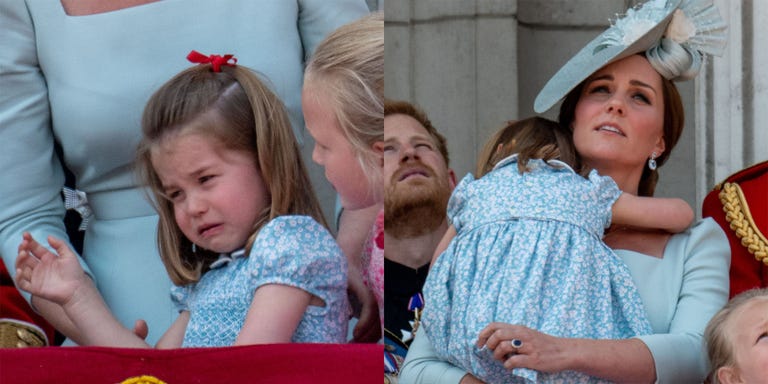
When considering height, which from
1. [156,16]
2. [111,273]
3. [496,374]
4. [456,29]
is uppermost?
[156,16]

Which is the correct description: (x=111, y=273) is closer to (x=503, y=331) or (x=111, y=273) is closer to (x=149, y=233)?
(x=149, y=233)

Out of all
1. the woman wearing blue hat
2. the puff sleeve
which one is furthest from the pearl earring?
the puff sleeve

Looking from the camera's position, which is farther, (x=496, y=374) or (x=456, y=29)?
(x=456, y=29)

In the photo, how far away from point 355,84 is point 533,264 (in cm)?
51

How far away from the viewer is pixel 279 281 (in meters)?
2.95

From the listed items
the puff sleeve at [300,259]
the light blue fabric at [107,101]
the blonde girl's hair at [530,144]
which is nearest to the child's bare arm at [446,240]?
the blonde girl's hair at [530,144]

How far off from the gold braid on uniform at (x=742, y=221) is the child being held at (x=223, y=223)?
98cm

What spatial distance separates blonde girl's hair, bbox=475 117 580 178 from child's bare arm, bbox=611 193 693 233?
0.51ft

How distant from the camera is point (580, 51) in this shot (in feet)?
11.6

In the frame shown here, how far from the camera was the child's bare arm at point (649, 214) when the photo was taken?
10.6 ft

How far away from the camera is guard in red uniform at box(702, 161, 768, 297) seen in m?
3.43

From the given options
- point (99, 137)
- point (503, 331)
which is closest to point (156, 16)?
point (99, 137)

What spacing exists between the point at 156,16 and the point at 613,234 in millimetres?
1082

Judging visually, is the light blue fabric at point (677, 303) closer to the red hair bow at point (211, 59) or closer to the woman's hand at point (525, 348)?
the woman's hand at point (525, 348)
